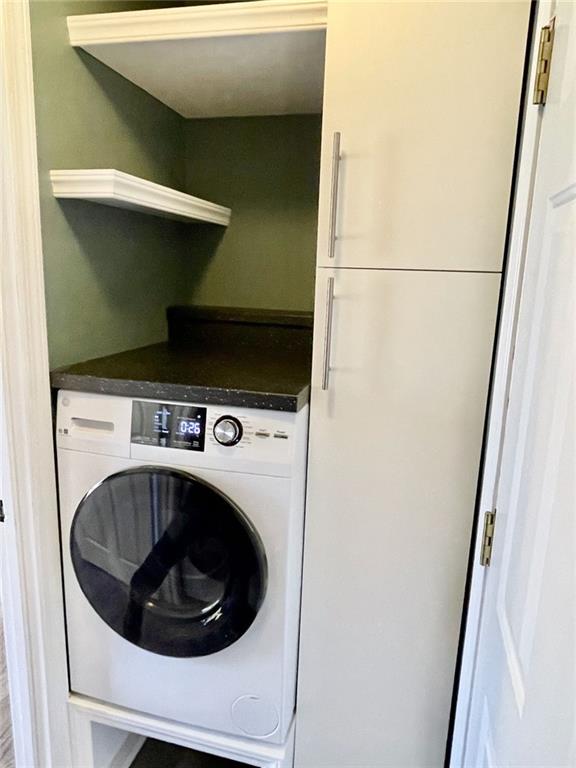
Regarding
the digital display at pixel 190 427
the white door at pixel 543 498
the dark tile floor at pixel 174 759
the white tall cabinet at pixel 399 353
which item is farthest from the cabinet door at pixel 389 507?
the dark tile floor at pixel 174 759

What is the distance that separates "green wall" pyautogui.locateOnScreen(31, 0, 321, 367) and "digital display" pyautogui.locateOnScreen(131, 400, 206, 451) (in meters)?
0.30

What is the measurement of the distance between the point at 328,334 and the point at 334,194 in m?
0.30

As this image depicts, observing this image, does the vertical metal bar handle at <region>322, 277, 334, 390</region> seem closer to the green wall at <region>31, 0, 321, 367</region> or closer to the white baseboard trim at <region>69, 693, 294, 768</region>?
the green wall at <region>31, 0, 321, 367</region>

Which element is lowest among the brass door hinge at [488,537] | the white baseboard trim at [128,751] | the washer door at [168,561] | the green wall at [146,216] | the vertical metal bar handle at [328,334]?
the white baseboard trim at [128,751]

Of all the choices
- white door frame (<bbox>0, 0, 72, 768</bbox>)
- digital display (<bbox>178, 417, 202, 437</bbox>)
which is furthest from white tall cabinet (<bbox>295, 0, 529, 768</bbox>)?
white door frame (<bbox>0, 0, 72, 768</bbox>)

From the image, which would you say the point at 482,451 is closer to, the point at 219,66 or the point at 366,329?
the point at 366,329

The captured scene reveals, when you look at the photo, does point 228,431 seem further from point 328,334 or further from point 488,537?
point 488,537

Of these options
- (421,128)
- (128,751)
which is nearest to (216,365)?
(421,128)

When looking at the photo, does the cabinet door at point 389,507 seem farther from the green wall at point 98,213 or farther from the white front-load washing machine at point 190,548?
the green wall at point 98,213

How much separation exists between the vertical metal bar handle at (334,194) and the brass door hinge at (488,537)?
2.15 feet

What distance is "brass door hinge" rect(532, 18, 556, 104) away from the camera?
0.88m

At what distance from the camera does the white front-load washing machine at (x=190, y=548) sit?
4.05ft

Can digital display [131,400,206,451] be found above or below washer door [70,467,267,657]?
above

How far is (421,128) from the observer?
42.6 inches
